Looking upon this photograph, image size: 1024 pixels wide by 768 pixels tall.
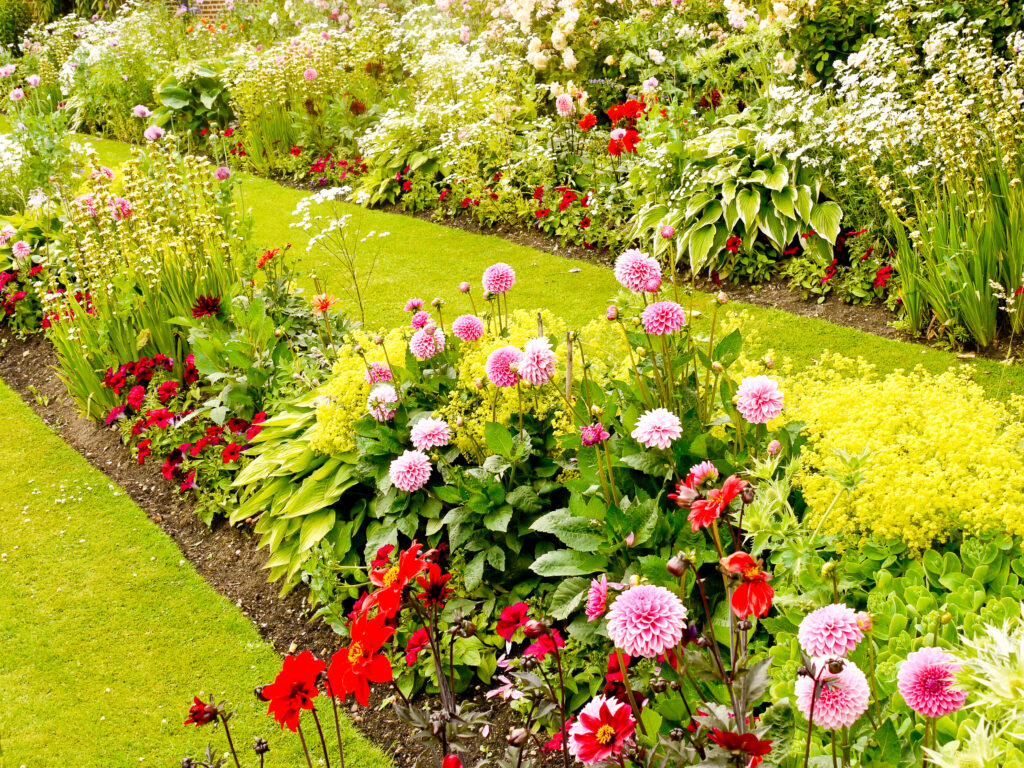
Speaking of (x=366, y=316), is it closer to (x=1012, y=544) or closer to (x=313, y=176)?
(x=313, y=176)

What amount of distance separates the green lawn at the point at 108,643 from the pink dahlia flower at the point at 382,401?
906 millimetres

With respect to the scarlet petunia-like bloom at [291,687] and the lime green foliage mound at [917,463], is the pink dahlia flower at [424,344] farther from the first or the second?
the scarlet petunia-like bloom at [291,687]

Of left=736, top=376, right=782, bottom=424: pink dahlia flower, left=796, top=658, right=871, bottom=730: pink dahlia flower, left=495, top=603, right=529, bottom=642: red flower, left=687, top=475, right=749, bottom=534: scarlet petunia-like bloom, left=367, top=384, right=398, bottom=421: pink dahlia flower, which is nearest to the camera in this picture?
left=796, top=658, right=871, bottom=730: pink dahlia flower

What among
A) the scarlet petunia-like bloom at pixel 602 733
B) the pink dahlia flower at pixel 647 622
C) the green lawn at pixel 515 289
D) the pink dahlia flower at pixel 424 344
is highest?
the pink dahlia flower at pixel 647 622

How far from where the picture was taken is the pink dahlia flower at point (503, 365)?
8.01ft

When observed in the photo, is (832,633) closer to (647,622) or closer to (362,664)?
(647,622)

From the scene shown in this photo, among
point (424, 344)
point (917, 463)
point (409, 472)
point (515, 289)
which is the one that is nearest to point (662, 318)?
point (917, 463)

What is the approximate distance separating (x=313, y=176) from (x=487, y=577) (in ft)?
20.4

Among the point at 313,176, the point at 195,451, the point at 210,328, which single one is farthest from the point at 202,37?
the point at 195,451

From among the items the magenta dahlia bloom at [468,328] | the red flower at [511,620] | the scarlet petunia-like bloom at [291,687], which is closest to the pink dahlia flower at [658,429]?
the red flower at [511,620]

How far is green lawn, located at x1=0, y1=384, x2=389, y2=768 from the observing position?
2.56m

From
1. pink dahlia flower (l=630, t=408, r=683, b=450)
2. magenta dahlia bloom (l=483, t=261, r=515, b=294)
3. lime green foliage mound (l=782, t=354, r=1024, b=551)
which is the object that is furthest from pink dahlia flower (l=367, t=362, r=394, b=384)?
lime green foliage mound (l=782, t=354, r=1024, b=551)

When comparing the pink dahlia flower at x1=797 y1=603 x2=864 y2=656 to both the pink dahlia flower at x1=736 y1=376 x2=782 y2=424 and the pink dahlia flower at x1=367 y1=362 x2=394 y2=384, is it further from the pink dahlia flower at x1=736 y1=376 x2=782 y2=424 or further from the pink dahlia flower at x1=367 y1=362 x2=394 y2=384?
the pink dahlia flower at x1=367 y1=362 x2=394 y2=384

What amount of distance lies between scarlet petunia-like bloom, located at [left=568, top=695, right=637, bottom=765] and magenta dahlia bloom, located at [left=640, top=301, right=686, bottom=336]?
1239 mm
